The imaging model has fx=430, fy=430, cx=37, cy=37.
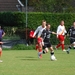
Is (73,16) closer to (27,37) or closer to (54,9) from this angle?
(27,37)

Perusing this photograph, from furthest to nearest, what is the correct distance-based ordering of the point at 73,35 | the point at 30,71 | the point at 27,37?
the point at 27,37, the point at 73,35, the point at 30,71

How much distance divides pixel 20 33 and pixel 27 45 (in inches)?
101

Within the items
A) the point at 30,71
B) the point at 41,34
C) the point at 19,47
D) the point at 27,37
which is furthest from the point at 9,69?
the point at 27,37

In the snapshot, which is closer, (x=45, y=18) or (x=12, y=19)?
(x=45, y=18)

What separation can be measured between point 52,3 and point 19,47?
13154 mm

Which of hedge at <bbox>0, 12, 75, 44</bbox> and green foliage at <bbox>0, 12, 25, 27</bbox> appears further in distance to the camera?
green foliage at <bbox>0, 12, 25, 27</bbox>

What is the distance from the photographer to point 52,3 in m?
45.1

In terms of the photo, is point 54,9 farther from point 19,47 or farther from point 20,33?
point 19,47

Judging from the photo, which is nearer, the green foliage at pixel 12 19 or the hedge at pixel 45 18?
the hedge at pixel 45 18

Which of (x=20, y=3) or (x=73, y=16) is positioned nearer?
(x=73, y=16)

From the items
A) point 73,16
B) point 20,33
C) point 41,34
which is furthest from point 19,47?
point 41,34

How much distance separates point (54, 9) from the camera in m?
45.8

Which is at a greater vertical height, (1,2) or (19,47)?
(1,2)

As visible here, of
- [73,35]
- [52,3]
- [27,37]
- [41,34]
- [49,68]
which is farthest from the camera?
[52,3]
